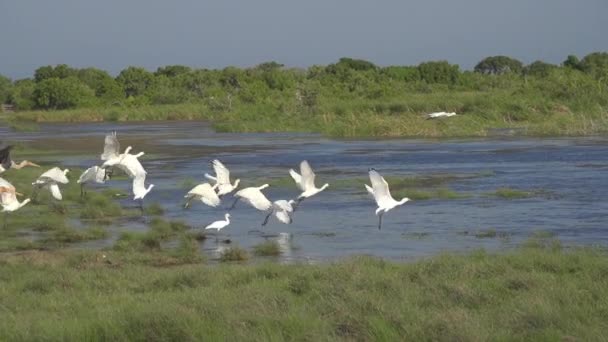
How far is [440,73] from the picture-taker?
277ft

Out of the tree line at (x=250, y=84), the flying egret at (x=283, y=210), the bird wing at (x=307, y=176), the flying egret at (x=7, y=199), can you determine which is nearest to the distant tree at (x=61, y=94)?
the tree line at (x=250, y=84)

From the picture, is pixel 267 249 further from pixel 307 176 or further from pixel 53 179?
pixel 53 179

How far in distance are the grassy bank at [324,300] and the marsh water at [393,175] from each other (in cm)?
311

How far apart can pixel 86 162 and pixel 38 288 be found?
2541 cm

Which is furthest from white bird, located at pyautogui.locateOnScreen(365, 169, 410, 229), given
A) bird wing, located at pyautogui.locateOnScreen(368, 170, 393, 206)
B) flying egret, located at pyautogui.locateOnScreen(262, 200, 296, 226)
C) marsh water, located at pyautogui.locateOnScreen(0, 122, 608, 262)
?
flying egret, located at pyautogui.locateOnScreen(262, 200, 296, 226)

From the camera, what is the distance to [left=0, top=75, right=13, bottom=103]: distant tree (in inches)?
3826

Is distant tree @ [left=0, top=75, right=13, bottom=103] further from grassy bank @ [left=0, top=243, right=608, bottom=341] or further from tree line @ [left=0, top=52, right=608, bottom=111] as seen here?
grassy bank @ [left=0, top=243, right=608, bottom=341]

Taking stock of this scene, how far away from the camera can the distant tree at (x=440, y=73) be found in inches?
3310

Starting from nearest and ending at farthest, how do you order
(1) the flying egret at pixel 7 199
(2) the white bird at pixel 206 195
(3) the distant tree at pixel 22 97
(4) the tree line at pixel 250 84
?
(1) the flying egret at pixel 7 199 → (2) the white bird at pixel 206 195 → (4) the tree line at pixel 250 84 → (3) the distant tree at pixel 22 97

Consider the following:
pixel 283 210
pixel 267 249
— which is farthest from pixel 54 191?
pixel 267 249

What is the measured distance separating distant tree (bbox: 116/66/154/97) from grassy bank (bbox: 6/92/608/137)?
2226cm

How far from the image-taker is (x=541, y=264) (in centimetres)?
1335

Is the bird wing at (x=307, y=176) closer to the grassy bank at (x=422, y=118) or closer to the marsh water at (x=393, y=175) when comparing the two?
the marsh water at (x=393, y=175)

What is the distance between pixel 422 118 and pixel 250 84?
99.3ft
